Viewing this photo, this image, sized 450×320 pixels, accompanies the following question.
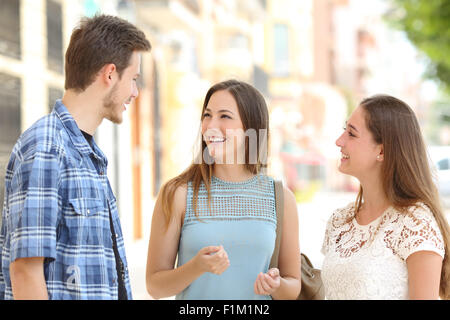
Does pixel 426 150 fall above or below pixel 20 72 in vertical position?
below

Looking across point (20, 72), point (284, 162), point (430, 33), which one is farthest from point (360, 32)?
point (20, 72)

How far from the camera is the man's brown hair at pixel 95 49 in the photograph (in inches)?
72.2

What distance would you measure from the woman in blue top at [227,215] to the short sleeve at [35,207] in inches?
22.4

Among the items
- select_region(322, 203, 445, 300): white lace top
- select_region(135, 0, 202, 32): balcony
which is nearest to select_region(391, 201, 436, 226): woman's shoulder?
select_region(322, 203, 445, 300): white lace top

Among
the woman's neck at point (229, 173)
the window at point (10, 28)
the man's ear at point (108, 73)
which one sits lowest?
the woman's neck at point (229, 173)

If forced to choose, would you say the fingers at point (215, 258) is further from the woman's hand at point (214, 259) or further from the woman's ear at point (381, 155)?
the woman's ear at point (381, 155)

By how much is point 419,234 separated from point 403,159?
11.4 inches

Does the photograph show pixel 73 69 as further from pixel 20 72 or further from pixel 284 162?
pixel 284 162

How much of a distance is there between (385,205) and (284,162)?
25463mm

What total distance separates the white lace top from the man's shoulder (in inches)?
42.7

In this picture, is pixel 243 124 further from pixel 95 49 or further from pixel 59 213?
pixel 59 213

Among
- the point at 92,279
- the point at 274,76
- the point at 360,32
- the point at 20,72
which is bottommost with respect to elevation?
the point at 92,279

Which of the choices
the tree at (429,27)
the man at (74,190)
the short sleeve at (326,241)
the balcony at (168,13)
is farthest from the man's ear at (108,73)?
the tree at (429,27)
